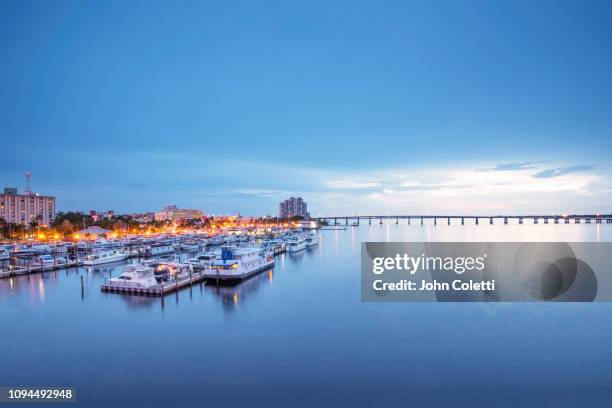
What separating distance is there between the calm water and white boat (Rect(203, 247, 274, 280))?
2571mm

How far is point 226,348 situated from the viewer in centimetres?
1345

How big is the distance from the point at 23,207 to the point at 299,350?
338ft

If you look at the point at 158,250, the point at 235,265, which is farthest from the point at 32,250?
the point at 235,265

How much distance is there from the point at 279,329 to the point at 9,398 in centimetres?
879

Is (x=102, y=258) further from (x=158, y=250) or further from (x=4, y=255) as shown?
(x=4, y=255)

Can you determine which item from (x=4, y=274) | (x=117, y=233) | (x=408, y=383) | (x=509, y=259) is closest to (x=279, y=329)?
(x=408, y=383)

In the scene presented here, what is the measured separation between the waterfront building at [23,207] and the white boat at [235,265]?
252 ft

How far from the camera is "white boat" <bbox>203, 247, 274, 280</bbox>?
24.0 metres

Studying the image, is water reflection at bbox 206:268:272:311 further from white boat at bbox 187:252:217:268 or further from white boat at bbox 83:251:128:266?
white boat at bbox 83:251:128:266

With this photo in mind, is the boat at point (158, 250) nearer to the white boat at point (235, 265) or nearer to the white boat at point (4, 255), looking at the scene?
the white boat at point (4, 255)

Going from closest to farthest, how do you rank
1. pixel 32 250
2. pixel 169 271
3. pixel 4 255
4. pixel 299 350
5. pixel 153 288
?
pixel 299 350 < pixel 153 288 < pixel 169 271 < pixel 4 255 < pixel 32 250

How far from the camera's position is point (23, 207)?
3637 inches

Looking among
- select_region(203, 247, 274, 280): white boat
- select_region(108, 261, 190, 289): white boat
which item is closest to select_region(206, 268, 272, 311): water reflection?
select_region(203, 247, 274, 280): white boat

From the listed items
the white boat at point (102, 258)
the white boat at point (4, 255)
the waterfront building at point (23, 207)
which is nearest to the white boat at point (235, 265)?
the white boat at point (102, 258)
